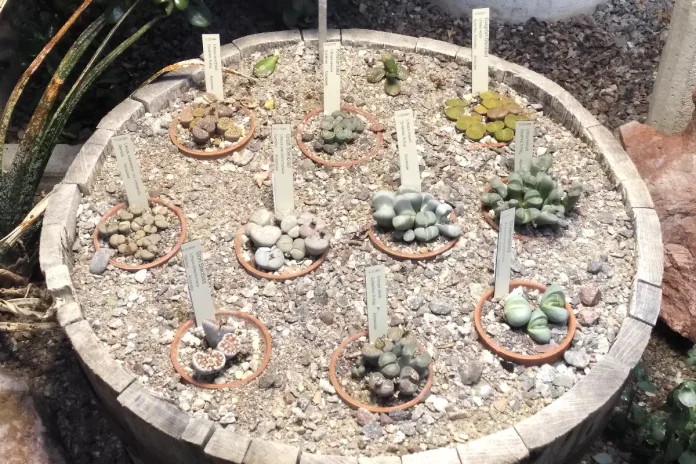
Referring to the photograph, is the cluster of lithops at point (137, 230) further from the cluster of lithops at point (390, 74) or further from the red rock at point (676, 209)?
the red rock at point (676, 209)

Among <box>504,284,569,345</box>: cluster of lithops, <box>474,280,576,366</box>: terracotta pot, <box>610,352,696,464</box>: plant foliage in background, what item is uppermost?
<box>504,284,569,345</box>: cluster of lithops

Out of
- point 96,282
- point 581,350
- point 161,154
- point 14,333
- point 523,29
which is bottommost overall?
point 14,333

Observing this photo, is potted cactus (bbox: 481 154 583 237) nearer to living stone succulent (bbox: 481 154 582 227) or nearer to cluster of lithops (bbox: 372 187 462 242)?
living stone succulent (bbox: 481 154 582 227)

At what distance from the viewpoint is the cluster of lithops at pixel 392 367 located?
199 cm

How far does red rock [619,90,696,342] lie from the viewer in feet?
8.93

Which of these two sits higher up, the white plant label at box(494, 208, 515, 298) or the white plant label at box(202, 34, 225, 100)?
the white plant label at box(202, 34, 225, 100)

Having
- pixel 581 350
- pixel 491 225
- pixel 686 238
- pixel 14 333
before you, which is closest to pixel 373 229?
pixel 491 225

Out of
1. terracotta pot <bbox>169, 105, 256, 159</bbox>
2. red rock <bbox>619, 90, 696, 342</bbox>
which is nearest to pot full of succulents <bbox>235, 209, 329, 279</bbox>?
terracotta pot <bbox>169, 105, 256, 159</bbox>

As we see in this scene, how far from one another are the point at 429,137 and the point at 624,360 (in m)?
1.18

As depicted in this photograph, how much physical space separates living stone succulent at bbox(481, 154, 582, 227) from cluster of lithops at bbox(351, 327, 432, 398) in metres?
0.65

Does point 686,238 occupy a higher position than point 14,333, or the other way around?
point 686,238

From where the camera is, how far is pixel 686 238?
2742mm

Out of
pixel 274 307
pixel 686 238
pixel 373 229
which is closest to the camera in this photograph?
pixel 274 307

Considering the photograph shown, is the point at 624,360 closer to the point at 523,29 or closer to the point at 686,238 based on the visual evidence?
the point at 686,238
